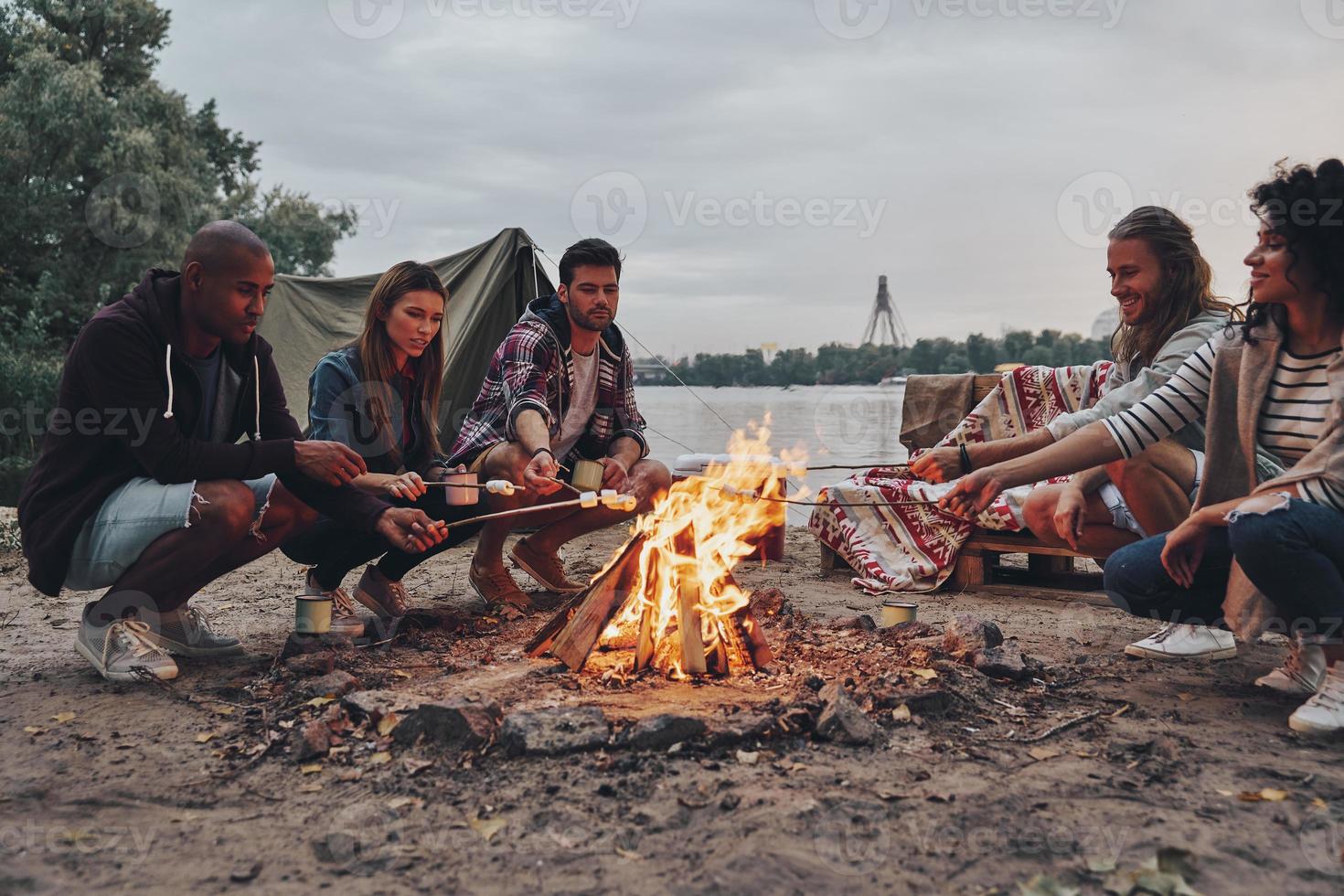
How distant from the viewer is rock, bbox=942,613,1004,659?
3238 millimetres

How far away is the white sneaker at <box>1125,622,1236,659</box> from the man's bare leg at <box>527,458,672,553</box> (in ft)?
6.51

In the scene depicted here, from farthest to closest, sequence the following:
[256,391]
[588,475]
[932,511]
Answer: [932,511] → [588,475] → [256,391]

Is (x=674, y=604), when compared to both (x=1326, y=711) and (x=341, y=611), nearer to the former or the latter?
(x=341, y=611)

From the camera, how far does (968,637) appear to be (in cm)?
329

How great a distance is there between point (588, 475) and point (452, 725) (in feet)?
5.74

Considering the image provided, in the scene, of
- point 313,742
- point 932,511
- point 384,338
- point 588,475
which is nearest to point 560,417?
point 588,475

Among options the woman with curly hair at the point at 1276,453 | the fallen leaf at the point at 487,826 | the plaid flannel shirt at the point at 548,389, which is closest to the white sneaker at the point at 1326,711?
the woman with curly hair at the point at 1276,453

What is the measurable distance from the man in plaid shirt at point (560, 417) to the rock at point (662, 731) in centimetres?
173

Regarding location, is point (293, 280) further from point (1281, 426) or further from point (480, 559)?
point (1281, 426)

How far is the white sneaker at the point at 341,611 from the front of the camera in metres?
3.67

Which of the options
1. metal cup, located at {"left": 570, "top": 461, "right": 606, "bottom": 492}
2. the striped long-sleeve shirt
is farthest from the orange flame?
the striped long-sleeve shirt

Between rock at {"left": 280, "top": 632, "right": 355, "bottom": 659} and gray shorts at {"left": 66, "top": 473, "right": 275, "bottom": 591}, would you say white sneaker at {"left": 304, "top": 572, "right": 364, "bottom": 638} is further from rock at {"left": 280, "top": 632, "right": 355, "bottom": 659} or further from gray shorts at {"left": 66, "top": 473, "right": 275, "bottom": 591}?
gray shorts at {"left": 66, "top": 473, "right": 275, "bottom": 591}

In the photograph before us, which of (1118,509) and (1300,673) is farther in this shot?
(1118,509)

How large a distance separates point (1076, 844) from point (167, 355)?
304 centimetres
